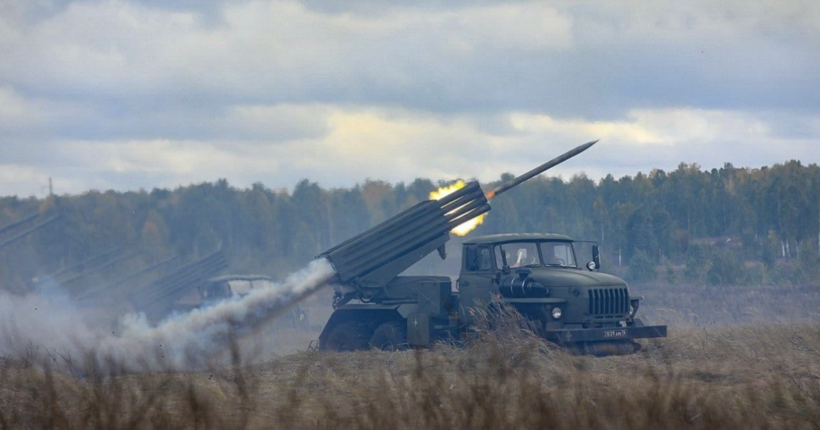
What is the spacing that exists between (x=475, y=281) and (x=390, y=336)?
2228mm

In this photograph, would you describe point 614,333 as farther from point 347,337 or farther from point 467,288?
point 347,337

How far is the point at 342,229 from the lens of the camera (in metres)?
73.8

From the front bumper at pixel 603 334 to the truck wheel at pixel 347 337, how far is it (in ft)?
15.3

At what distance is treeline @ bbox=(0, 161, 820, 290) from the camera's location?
50.0 metres

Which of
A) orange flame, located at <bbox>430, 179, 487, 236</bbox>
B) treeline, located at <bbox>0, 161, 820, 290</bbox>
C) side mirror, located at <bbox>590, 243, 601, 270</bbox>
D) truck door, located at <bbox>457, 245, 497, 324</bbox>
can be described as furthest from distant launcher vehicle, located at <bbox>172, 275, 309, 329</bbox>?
side mirror, located at <bbox>590, 243, 601, 270</bbox>

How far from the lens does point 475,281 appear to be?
63.1 ft

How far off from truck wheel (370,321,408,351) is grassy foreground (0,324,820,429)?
1.59m

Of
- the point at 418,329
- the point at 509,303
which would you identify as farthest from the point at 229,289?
the point at 509,303

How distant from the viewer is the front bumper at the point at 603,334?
679 inches

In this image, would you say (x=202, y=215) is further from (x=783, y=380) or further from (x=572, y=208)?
(x=783, y=380)

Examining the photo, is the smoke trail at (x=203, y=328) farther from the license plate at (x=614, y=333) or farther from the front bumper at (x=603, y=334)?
the license plate at (x=614, y=333)

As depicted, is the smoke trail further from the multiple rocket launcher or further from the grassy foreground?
the grassy foreground

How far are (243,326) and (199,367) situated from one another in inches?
104

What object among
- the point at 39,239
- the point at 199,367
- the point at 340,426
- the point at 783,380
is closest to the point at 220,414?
the point at 340,426
